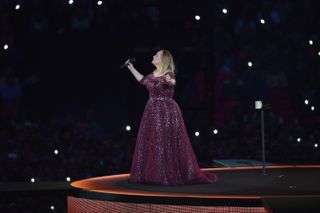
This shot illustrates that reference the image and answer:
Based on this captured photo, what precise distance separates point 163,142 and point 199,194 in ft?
3.43

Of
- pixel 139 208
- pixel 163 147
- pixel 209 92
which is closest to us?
pixel 139 208

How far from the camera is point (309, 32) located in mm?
11719

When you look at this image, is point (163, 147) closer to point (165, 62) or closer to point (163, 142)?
point (163, 142)

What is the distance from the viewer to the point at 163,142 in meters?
6.70

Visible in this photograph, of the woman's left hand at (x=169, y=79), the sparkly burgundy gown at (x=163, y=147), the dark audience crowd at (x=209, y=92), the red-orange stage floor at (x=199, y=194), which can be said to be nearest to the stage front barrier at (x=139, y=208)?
the red-orange stage floor at (x=199, y=194)

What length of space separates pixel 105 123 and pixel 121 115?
0.26m

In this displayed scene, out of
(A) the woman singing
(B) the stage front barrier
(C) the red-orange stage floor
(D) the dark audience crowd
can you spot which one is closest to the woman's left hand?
(A) the woman singing

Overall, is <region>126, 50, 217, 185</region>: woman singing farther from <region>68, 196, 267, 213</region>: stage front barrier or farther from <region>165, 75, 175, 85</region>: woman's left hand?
<region>68, 196, 267, 213</region>: stage front barrier

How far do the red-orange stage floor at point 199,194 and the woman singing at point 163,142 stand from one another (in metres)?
0.15

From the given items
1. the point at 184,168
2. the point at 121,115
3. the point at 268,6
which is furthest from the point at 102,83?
the point at 184,168

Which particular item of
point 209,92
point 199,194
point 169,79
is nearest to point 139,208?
point 199,194

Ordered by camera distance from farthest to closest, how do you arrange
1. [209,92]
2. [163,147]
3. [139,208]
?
[209,92] < [163,147] < [139,208]

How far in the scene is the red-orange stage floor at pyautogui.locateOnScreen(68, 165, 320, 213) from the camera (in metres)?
5.32

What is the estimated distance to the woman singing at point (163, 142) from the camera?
21.8 ft
